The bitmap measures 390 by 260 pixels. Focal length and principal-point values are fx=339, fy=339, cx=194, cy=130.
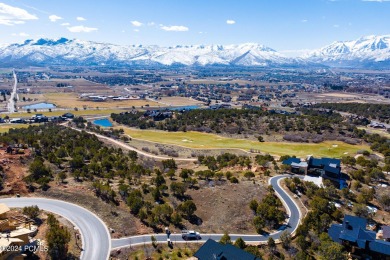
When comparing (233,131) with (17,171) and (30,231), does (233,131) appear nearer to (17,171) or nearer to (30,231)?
(17,171)

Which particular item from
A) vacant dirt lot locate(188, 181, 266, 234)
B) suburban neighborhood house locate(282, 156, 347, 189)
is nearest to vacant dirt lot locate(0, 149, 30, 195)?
vacant dirt lot locate(188, 181, 266, 234)

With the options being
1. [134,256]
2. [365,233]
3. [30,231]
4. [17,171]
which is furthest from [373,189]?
[17,171]

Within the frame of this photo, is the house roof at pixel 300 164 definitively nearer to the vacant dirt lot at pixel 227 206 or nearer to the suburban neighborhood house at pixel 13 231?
the vacant dirt lot at pixel 227 206

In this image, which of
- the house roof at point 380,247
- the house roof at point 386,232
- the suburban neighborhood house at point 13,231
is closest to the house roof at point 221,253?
the house roof at point 380,247

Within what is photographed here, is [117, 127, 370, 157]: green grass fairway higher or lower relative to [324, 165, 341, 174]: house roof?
lower

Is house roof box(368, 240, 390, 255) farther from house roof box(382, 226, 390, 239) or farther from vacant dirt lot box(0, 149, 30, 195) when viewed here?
vacant dirt lot box(0, 149, 30, 195)

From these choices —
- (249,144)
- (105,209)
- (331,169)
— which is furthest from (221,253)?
(249,144)
